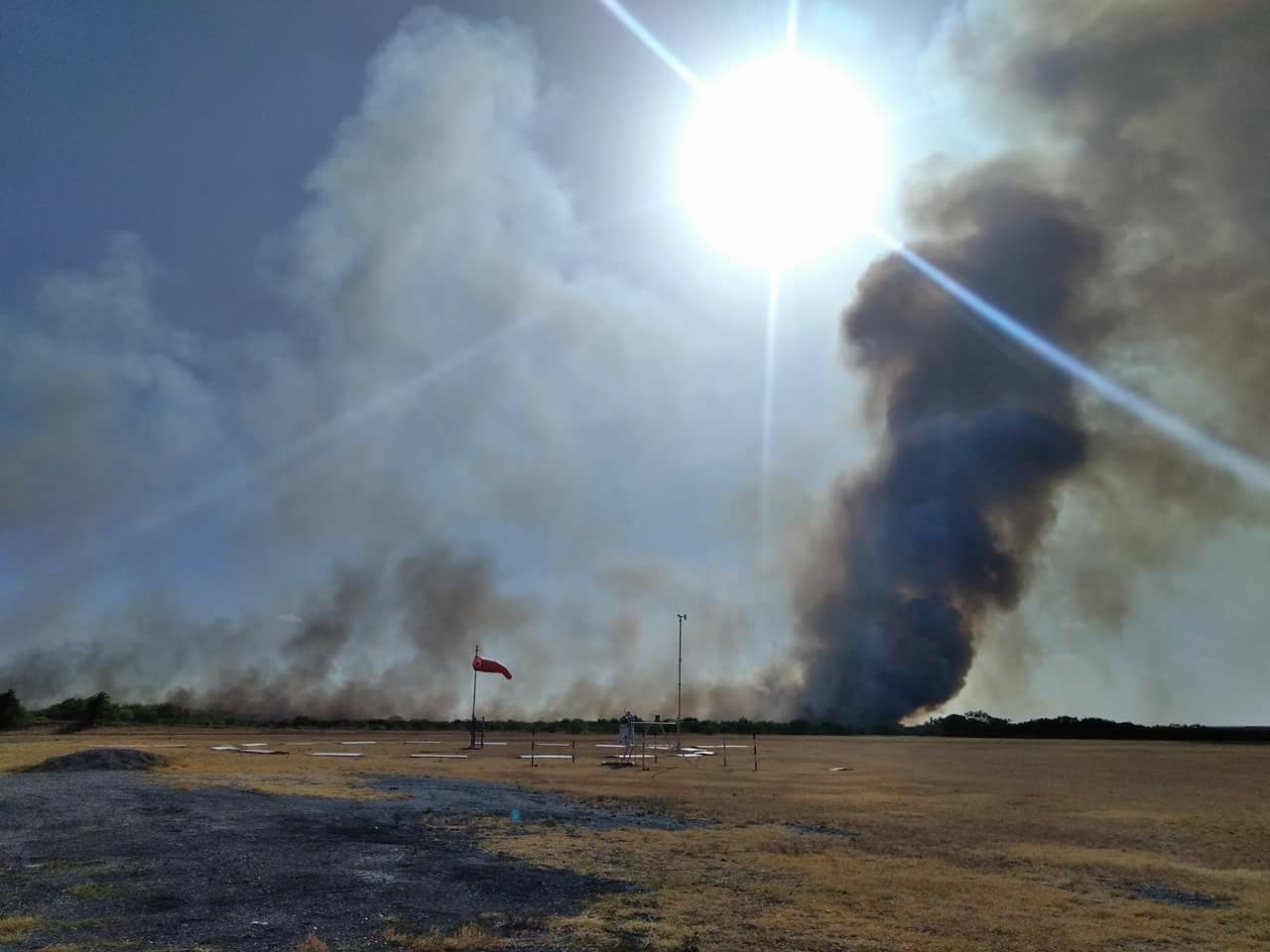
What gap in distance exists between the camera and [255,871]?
16062 millimetres

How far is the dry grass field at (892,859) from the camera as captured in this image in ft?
43.1

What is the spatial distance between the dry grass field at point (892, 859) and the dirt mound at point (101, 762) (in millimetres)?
1503

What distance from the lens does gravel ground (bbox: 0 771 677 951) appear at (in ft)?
40.1

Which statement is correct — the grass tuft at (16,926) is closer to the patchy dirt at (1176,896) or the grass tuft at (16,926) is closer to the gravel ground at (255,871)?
the gravel ground at (255,871)

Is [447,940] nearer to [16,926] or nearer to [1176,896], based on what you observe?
[16,926]

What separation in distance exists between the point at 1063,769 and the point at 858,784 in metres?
21.5

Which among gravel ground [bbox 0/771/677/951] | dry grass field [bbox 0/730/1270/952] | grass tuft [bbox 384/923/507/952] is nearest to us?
grass tuft [bbox 384/923/507/952]

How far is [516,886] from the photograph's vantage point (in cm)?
1553

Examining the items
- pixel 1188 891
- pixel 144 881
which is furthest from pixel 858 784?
pixel 144 881

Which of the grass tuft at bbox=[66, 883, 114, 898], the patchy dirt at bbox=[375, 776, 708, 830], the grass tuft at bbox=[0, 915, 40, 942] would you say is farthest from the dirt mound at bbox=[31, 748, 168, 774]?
the grass tuft at bbox=[0, 915, 40, 942]

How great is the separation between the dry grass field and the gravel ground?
1.08 metres

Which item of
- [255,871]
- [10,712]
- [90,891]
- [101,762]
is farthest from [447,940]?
[10,712]

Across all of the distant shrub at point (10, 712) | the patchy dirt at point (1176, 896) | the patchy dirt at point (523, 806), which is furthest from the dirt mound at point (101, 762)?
the distant shrub at point (10, 712)

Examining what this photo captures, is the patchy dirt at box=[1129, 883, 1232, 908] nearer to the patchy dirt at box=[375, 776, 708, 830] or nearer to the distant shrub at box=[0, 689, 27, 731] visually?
the patchy dirt at box=[375, 776, 708, 830]
